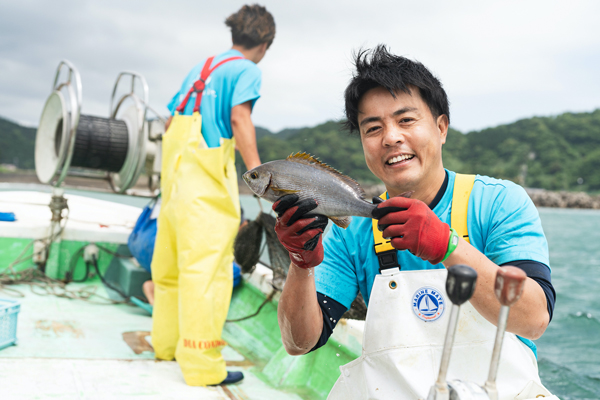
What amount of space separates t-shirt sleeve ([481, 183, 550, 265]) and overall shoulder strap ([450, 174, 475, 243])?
0.08m

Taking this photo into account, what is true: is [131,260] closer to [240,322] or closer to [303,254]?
[240,322]

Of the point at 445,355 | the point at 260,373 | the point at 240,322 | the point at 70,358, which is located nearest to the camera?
the point at 445,355

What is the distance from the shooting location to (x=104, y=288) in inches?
219

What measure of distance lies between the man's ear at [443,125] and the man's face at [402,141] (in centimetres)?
7

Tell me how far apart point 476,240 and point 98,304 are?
4.39m

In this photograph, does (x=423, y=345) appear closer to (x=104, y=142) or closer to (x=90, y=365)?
(x=90, y=365)

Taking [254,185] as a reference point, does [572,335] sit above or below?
below

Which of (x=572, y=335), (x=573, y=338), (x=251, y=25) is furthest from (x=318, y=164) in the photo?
(x=572, y=335)

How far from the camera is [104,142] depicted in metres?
5.48

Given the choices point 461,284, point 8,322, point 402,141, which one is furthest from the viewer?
point 8,322

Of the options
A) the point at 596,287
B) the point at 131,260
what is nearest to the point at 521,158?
the point at 596,287

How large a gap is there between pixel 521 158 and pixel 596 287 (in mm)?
97400

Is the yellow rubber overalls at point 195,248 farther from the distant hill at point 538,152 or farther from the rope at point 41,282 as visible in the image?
the distant hill at point 538,152

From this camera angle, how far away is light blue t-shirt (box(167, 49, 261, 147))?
11.1 ft
